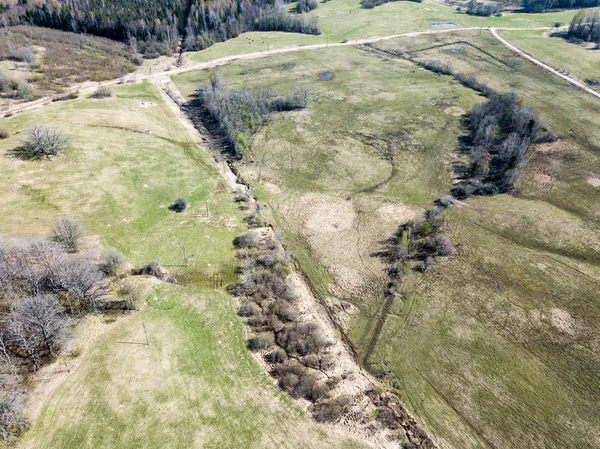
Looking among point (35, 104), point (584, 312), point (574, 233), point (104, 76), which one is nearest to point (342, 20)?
point (104, 76)

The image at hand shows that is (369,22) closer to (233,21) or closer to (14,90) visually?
(233,21)

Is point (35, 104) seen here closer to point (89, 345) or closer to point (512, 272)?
point (89, 345)

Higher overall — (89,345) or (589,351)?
(89,345)

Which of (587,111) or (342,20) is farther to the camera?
(342,20)

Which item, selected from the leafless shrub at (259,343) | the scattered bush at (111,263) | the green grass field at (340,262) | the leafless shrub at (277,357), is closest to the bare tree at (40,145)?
the green grass field at (340,262)

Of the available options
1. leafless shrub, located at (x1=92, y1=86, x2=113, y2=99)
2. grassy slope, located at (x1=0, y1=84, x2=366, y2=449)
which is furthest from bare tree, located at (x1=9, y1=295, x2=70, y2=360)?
leafless shrub, located at (x1=92, y1=86, x2=113, y2=99)

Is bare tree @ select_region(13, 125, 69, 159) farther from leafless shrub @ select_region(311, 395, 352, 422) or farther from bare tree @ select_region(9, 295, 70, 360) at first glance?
leafless shrub @ select_region(311, 395, 352, 422)

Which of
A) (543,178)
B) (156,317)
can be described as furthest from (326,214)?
(543,178)

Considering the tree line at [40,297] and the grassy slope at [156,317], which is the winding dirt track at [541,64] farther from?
the tree line at [40,297]
